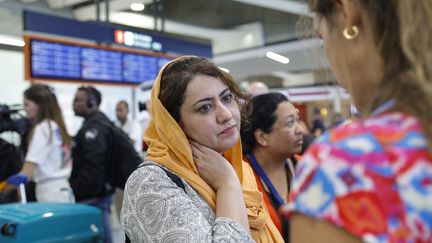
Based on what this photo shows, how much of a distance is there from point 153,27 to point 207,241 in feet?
19.6

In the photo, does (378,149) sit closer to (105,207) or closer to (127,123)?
(105,207)

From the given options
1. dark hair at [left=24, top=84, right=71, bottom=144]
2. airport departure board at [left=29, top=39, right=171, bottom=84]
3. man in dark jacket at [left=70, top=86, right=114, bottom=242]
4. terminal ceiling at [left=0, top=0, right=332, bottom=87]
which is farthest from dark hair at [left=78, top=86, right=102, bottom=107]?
terminal ceiling at [left=0, top=0, right=332, bottom=87]

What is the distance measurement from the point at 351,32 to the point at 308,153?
0.68ft

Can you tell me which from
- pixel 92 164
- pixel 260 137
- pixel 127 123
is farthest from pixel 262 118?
pixel 127 123

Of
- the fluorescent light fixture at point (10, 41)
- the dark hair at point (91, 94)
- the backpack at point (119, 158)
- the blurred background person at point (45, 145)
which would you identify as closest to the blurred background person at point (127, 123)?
the dark hair at point (91, 94)

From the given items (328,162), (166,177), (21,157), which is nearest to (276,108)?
(166,177)

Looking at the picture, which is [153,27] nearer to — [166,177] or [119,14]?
[119,14]

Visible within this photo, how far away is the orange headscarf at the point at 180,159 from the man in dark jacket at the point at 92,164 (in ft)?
5.62

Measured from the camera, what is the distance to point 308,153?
597 millimetres

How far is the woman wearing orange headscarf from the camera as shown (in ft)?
3.74

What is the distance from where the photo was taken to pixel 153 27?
6.72 metres

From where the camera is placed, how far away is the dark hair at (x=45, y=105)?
3205 millimetres

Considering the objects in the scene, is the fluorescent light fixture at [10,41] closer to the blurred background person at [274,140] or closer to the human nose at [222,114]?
the blurred background person at [274,140]

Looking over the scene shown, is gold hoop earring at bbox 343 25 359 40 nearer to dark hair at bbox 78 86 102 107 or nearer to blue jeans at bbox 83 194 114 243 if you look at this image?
blue jeans at bbox 83 194 114 243
